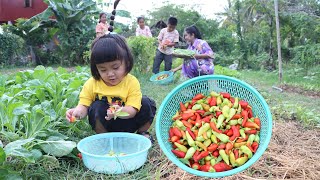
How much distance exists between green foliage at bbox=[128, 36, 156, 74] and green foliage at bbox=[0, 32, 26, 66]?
515 cm

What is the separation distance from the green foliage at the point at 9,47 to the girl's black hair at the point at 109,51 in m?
8.80

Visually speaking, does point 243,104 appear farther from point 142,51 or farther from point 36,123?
point 142,51

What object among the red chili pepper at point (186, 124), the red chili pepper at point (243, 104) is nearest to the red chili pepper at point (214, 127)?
the red chili pepper at point (186, 124)

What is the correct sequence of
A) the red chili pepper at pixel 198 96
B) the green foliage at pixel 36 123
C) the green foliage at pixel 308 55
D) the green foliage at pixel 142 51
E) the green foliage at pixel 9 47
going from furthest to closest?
1. the green foliage at pixel 9 47
2. the green foliage at pixel 308 55
3. the green foliage at pixel 142 51
4. the red chili pepper at pixel 198 96
5. the green foliage at pixel 36 123

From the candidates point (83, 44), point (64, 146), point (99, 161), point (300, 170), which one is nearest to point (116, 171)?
point (99, 161)

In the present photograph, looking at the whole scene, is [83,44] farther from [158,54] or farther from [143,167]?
[143,167]

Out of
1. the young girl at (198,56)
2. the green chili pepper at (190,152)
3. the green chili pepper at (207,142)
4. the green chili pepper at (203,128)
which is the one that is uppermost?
the young girl at (198,56)

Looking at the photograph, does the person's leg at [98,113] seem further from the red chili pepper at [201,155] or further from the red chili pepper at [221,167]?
the red chili pepper at [221,167]

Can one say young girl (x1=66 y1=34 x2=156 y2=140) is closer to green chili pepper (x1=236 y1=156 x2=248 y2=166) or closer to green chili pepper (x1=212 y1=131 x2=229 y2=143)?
green chili pepper (x1=212 y1=131 x2=229 y2=143)

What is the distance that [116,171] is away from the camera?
5.88 ft

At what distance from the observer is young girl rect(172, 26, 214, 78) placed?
4496mm

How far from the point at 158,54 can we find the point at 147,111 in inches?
160

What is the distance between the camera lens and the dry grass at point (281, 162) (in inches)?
72.8

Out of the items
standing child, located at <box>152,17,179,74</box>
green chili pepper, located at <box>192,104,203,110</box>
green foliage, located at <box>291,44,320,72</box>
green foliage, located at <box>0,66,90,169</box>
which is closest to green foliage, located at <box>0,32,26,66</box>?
standing child, located at <box>152,17,179,74</box>
